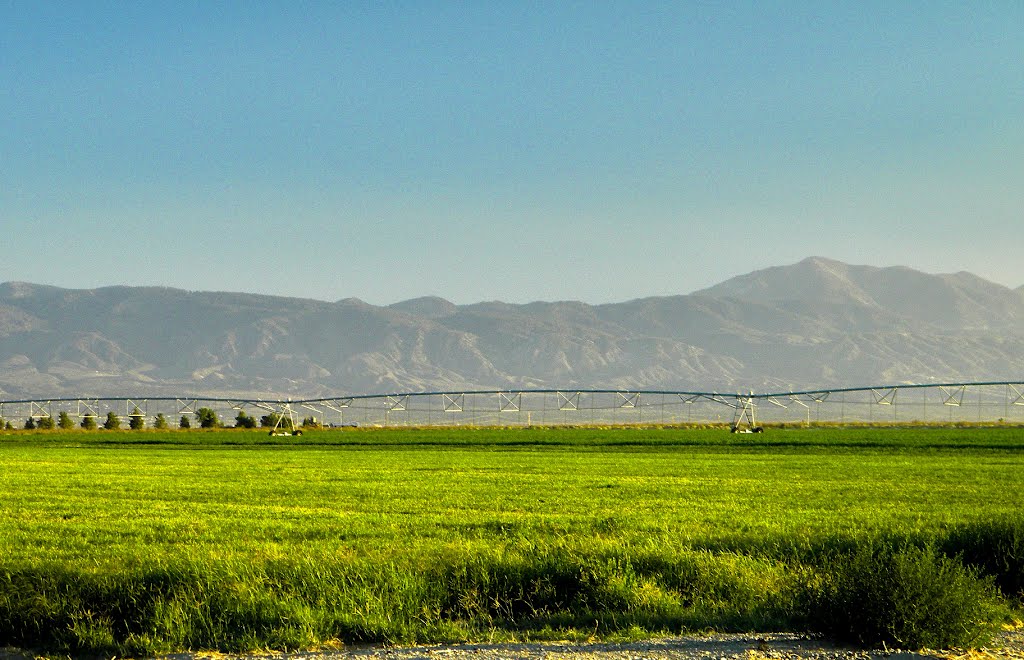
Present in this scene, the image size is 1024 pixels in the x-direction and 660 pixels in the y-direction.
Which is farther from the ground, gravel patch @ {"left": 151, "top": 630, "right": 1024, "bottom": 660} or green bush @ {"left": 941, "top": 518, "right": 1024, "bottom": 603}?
green bush @ {"left": 941, "top": 518, "right": 1024, "bottom": 603}

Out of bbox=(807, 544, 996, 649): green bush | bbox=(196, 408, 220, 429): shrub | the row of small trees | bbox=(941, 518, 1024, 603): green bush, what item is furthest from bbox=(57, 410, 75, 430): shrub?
bbox=(807, 544, 996, 649): green bush

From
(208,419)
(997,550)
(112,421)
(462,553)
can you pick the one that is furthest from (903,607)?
(208,419)

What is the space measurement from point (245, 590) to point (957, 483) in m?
28.7

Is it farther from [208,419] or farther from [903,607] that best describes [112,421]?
[903,607]

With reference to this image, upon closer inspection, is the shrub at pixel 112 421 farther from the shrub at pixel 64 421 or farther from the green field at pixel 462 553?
the green field at pixel 462 553

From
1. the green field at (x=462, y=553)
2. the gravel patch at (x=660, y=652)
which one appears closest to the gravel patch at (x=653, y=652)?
the gravel patch at (x=660, y=652)

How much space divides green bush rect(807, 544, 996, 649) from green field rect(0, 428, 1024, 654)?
6 cm

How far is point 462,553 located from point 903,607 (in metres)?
5.83

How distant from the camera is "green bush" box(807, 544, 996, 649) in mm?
11812

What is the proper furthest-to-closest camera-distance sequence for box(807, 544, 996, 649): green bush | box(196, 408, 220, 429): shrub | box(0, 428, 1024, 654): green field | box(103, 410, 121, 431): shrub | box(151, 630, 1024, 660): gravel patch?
box(196, 408, 220, 429): shrub, box(103, 410, 121, 431): shrub, box(0, 428, 1024, 654): green field, box(807, 544, 996, 649): green bush, box(151, 630, 1024, 660): gravel patch

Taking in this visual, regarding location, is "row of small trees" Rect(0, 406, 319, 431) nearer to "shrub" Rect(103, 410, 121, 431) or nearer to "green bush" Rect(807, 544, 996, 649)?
"shrub" Rect(103, 410, 121, 431)

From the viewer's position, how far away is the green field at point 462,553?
41.4ft

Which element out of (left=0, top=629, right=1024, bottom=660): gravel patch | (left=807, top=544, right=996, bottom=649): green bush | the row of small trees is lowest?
the row of small trees

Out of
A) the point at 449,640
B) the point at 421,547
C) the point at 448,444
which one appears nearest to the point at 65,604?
the point at 449,640
